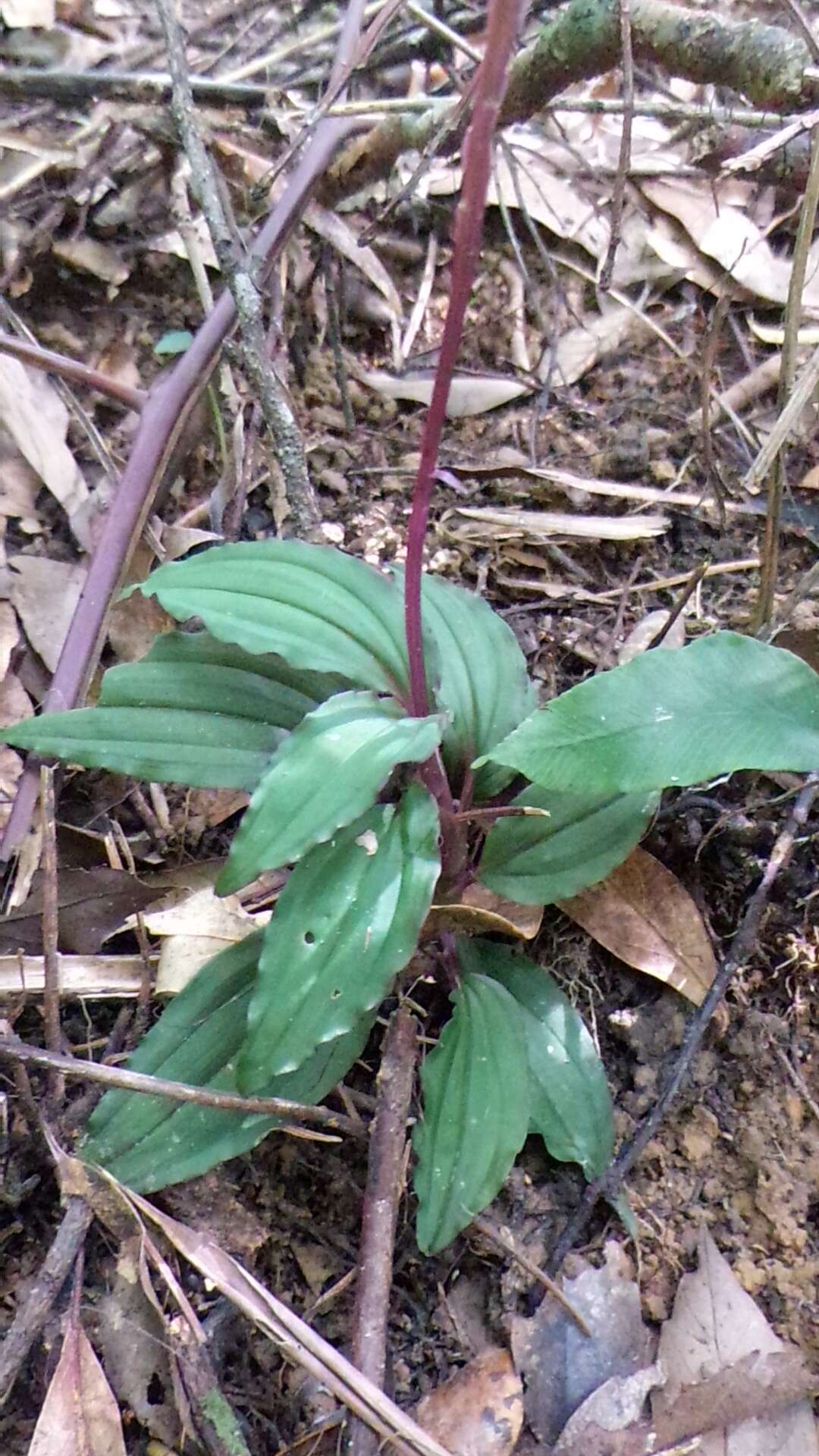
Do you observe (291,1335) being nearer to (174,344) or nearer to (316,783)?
(316,783)

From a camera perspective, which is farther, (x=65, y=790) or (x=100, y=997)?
(x=65, y=790)

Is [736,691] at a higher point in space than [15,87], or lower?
lower

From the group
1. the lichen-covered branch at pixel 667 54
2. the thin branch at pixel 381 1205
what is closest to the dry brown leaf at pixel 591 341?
the lichen-covered branch at pixel 667 54

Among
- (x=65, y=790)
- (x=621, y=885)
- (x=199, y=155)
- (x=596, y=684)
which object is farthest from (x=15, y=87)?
(x=621, y=885)

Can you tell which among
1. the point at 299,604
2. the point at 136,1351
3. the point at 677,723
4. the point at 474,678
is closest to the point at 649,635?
the point at 474,678

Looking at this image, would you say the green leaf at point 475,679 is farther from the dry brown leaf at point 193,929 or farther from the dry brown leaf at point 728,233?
the dry brown leaf at point 728,233

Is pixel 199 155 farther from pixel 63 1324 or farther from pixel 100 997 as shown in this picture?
pixel 63 1324

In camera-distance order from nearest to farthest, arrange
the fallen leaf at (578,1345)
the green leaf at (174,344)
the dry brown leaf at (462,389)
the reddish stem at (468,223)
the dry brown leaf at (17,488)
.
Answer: the reddish stem at (468,223) < the fallen leaf at (578,1345) < the dry brown leaf at (17,488) < the green leaf at (174,344) < the dry brown leaf at (462,389)

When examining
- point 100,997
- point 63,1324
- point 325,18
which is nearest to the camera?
point 63,1324
